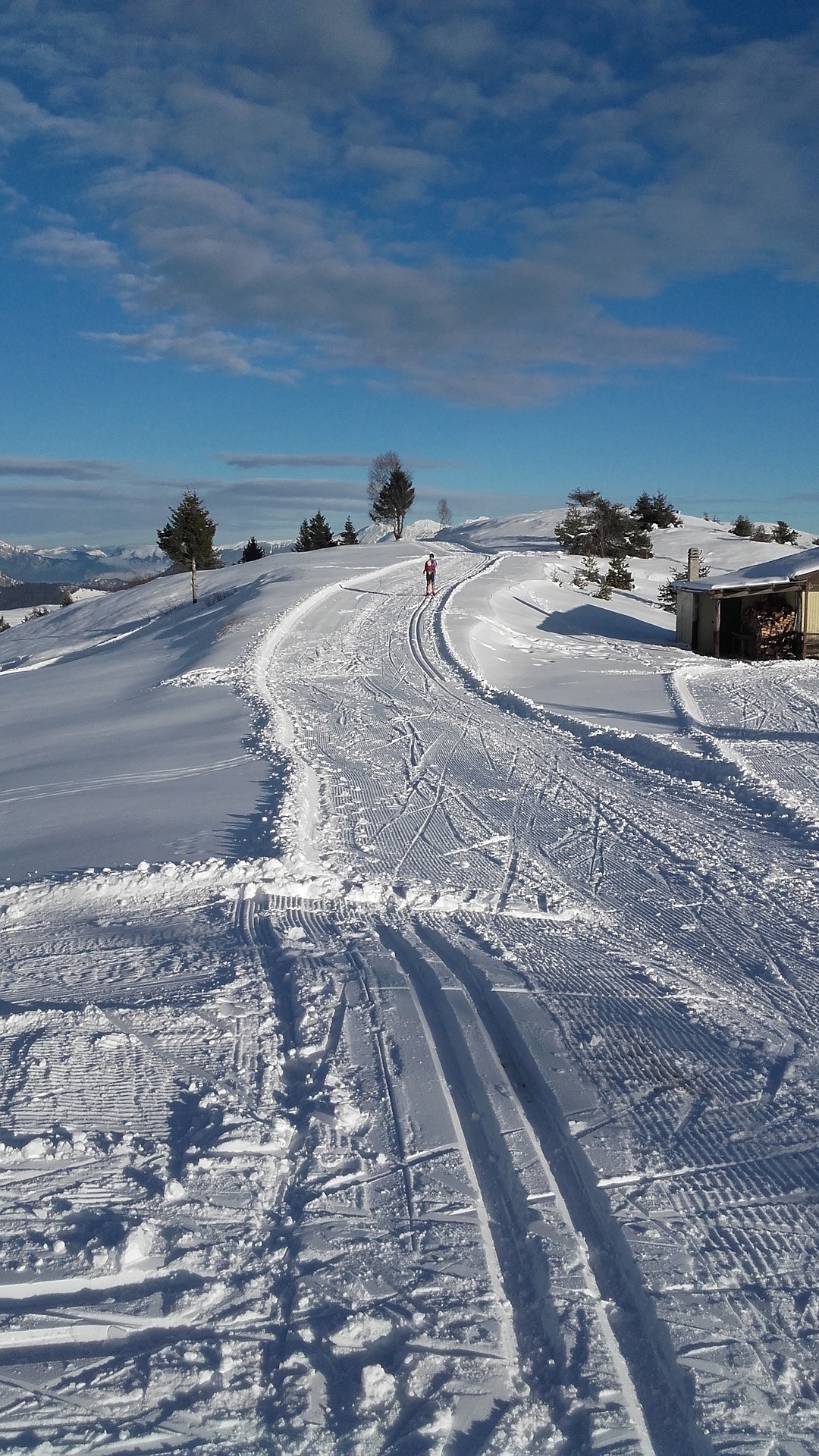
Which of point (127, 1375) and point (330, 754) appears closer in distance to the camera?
point (127, 1375)

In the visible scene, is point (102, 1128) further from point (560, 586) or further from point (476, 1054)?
point (560, 586)

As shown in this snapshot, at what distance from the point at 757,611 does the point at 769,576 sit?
1.16 meters

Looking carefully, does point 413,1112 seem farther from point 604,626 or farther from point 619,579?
point 619,579

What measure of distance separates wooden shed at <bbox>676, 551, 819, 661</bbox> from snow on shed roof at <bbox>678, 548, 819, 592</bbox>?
0.06ft

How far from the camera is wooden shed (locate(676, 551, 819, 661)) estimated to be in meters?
21.3

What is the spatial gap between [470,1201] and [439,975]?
1964 millimetres

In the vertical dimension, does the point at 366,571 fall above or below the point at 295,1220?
above

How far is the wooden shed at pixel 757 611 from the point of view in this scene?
840 inches

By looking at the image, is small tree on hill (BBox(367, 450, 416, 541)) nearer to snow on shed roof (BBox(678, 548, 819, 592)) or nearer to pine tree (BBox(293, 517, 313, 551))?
pine tree (BBox(293, 517, 313, 551))

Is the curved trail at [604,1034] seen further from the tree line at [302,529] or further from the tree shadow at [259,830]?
the tree line at [302,529]

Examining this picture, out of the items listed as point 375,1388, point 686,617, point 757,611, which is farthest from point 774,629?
point 375,1388

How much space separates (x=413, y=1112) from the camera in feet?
13.4

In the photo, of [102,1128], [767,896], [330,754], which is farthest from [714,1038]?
[330,754]

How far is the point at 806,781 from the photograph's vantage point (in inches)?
377
